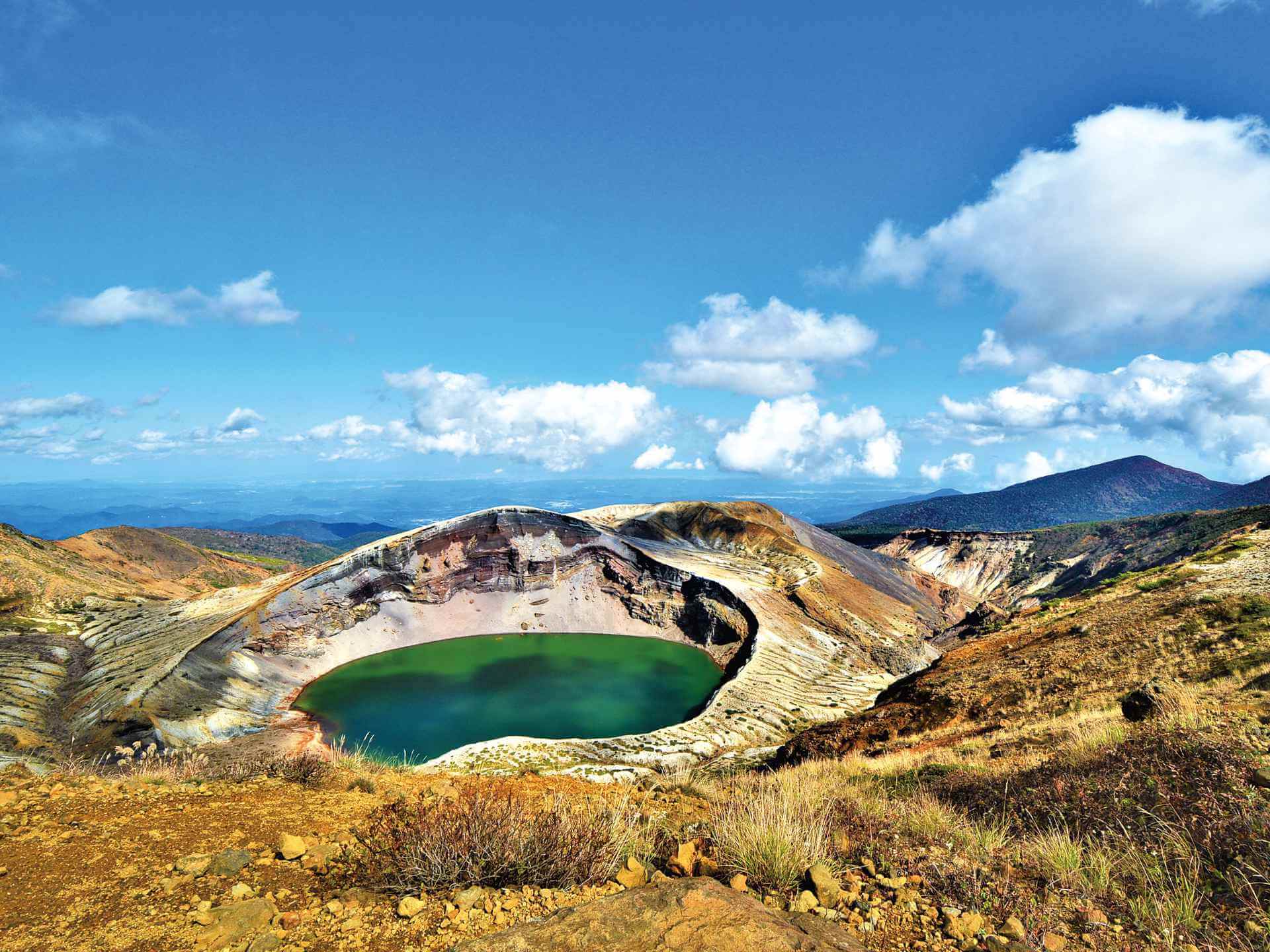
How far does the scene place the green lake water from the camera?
3453cm

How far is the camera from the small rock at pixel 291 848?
573 centimetres

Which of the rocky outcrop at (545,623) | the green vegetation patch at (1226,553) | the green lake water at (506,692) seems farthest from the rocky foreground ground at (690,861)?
the green lake water at (506,692)

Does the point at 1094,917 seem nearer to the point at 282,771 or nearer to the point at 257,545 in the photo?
the point at 282,771

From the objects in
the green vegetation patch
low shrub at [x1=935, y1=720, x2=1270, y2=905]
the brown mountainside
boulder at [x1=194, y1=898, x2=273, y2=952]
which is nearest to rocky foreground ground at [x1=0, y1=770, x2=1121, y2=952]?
boulder at [x1=194, y1=898, x2=273, y2=952]

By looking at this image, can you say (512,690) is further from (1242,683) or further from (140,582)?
(140,582)

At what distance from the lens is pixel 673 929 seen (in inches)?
156

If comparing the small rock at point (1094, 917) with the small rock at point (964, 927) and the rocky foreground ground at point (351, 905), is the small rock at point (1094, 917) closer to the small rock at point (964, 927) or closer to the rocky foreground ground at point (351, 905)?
the rocky foreground ground at point (351, 905)

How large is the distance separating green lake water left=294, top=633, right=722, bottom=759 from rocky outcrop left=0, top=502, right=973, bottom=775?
8.10ft

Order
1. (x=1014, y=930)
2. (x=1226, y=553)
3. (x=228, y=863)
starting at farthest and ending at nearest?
(x=1226, y=553), (x=228, y=863), (x=1014, y=930)

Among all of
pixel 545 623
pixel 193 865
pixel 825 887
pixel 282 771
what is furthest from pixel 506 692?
pixel 825 887

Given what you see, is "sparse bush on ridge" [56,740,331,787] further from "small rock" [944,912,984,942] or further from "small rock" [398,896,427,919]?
"small rock" [944,912,984,942]

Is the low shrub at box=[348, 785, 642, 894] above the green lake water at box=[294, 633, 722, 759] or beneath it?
above

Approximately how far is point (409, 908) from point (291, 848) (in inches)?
85.7

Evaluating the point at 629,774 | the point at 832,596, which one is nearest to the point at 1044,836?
the point at 629,774
